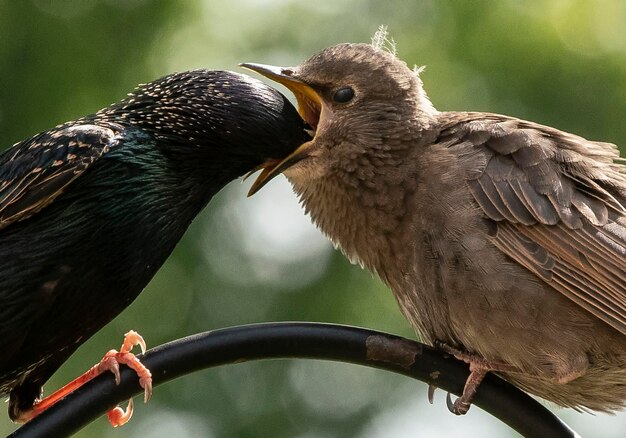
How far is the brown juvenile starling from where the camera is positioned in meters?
4.34

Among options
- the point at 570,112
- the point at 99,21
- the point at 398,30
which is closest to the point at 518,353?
the point at 570,112

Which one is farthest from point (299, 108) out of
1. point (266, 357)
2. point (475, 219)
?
point (266, 357)

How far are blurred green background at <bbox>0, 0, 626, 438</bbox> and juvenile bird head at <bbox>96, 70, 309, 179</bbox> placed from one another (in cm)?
335

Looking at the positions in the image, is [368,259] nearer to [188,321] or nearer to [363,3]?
[188,321]

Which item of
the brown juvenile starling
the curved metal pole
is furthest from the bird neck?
the curved metal pole

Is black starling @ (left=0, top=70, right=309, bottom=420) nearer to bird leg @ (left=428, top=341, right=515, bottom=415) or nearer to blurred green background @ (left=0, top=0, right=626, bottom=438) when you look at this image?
bird leg @ (left=428, top=341, right=515, bottom=415)

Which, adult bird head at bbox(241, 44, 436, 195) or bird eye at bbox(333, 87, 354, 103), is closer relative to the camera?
adult bird head at bbox(241, 44, 436, 195)

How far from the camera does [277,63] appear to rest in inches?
322

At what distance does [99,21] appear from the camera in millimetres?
8547

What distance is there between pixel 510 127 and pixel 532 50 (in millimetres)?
3339

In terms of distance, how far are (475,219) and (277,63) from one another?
3929 mm

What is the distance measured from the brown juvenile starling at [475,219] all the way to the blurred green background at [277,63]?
2.81 m

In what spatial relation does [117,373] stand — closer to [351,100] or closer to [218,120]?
[218,120]

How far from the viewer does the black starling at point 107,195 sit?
4043 millimetres
